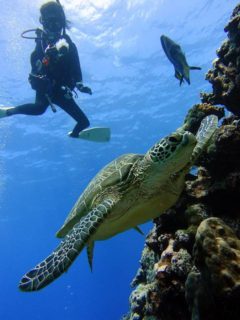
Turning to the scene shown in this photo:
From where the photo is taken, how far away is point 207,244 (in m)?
2.41

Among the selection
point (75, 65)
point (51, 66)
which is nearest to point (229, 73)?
point (75, 65)

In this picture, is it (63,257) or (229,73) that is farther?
(229,73)

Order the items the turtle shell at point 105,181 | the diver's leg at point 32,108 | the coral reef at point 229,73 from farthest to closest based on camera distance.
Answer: the diver's leg at point 32,108 → the coral reef at point 229,73 → the turtle shell at point 105,181

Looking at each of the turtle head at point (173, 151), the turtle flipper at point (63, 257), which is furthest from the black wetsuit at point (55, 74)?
the turtle flipper at point (63, 257)

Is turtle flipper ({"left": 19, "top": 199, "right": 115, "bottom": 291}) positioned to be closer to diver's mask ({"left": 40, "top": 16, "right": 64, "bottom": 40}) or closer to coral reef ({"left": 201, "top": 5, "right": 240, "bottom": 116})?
coral reef ({"left": 201, "top": 5, "right": 240, "bottom": 116})

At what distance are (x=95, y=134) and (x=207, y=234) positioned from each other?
685cm

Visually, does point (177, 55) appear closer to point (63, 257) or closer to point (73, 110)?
point (63, 257)

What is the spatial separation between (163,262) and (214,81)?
3.33m

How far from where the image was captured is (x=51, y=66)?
7.91 meters

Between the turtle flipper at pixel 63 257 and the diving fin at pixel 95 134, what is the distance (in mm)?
5516

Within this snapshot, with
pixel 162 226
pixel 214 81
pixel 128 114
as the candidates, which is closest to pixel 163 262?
pixel 162 226

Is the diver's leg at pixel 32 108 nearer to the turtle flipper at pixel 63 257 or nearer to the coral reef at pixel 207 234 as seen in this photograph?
the coral reef at pixel 207 234

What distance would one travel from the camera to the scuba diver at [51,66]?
308 inches

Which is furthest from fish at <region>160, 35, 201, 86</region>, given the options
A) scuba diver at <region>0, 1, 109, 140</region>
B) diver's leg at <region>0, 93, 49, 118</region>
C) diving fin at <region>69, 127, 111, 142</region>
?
diver's leg at <region>0, 93, 49, 118</region>
